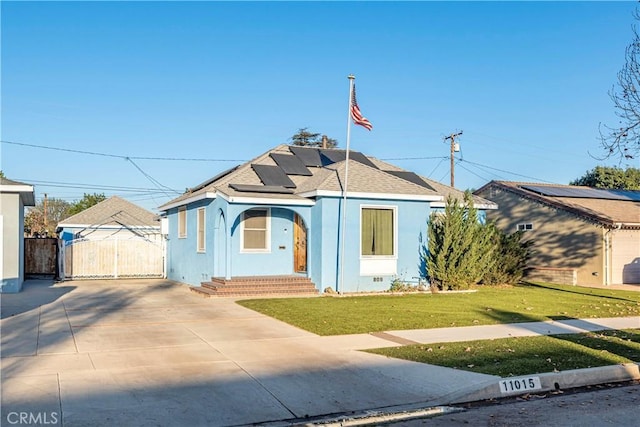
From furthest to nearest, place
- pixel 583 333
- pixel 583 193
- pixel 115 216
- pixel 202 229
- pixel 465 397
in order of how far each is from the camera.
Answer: pixel 115 216 < pixel 583 193 < pixel 202 229 < pixel 583 333 < pixel 465 397

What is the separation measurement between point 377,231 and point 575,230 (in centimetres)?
1255

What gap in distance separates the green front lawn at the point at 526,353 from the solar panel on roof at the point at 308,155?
44.1ft

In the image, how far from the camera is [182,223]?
23234 mm

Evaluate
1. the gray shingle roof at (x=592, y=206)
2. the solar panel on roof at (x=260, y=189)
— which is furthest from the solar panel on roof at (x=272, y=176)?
the gray shingle roof at (x=592, y=206)

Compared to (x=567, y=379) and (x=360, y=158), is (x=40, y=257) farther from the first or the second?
(x=567, y=379)

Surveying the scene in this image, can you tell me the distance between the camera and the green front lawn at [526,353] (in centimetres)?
880

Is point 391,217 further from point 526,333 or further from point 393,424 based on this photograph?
point 393,424

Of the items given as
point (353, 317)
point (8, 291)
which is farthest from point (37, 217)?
point (353, 317)

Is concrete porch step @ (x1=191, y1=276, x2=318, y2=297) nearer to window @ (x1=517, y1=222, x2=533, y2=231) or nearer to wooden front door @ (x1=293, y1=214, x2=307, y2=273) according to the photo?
wooden front door @ (x1=293, y1=214, x2=307, y2=273)

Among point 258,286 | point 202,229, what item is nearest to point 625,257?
point 258,286

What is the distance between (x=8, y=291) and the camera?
17.5 meters

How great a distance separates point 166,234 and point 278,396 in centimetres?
1953

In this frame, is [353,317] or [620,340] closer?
[620,340]

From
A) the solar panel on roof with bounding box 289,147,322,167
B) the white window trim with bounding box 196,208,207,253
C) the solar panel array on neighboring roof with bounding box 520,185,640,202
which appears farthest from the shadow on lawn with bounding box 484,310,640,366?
the solar panel array on neighboring roof with bounding box 520,185,640,202
